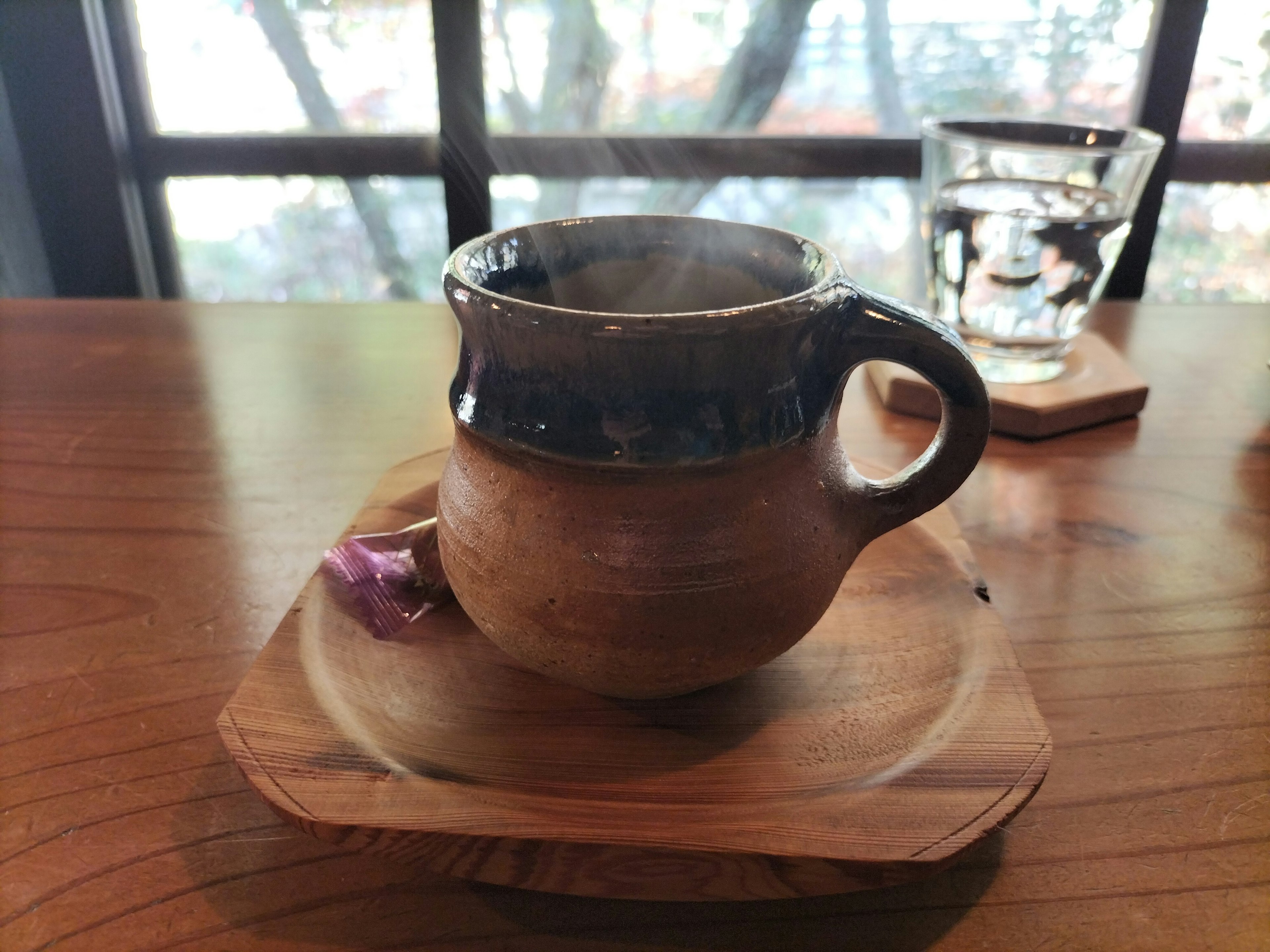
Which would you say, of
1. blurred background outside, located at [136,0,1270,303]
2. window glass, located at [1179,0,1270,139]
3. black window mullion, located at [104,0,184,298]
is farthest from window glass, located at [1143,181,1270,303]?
black window mullion, located at [104,0,184,298]

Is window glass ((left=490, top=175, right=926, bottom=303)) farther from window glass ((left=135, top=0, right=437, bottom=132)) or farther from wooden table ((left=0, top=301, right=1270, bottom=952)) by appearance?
wooden table ((left=0, top=301, right=1270, bottom=952))

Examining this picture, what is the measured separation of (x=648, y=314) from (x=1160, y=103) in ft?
4.98

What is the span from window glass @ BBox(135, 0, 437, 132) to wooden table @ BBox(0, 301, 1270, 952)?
0.94 m

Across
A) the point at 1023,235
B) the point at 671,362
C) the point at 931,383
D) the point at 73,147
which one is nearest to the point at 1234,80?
the point at 1023,235

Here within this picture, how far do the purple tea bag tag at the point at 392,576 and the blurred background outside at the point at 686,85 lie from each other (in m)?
1.25

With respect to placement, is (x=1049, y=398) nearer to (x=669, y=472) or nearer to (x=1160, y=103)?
(x=669, y=472)

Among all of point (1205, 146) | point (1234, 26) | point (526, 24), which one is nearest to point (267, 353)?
point (526, 24)

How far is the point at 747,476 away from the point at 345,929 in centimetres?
23

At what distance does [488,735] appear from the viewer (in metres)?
0.39

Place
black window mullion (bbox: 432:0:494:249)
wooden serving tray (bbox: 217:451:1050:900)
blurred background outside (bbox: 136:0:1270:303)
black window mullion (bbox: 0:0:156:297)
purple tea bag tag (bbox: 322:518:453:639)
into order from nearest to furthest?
wooden serving tray (bbox: 217:451:1050:900) < purple tea bag tag (bbox: 322:518:453:639) < black window mullion (bbox: 432:0:494:249) < black window mullion (bbox: 0:0:156:297) < blurred background outside (bbox: 136:0:1270:303)

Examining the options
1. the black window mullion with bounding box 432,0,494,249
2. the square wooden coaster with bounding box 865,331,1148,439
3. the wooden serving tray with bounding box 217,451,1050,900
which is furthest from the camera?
the black window mullion with bounding box 432,0,494,249

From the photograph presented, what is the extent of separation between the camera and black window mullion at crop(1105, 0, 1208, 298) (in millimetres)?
1478

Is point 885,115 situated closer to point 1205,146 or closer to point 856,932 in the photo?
point 1205,146

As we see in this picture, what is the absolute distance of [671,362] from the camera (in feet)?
1.10
